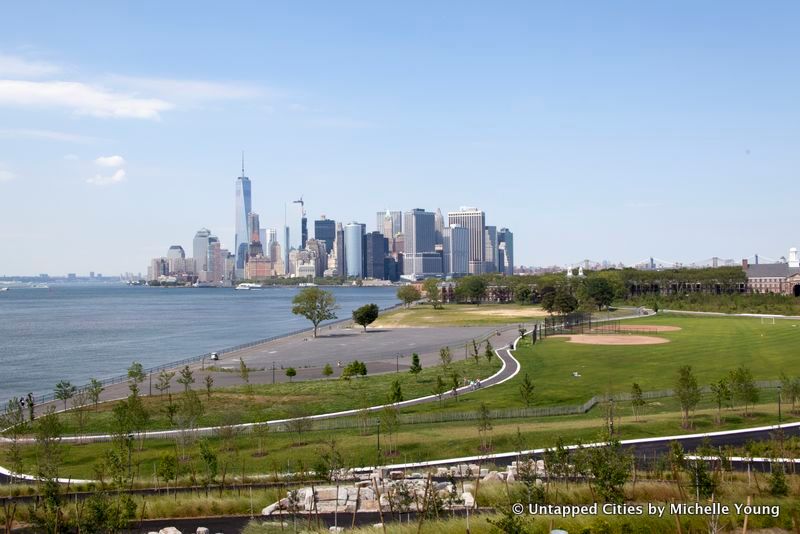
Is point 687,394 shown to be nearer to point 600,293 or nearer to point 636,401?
point 636,401

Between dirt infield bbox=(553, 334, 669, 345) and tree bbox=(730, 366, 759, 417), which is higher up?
tree bbox=(730, 366, 759, 417)

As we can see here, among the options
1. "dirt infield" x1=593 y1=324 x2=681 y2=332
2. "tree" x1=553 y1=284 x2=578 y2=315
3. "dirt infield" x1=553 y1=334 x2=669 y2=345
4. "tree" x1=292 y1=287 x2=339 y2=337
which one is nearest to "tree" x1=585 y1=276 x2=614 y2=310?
"tree" x1=553 y1=284 x2=578 y2=315

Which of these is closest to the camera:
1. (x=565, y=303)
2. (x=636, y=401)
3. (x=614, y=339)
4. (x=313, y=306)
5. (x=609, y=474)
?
(x=609, y=474)

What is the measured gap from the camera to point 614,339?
92.5m

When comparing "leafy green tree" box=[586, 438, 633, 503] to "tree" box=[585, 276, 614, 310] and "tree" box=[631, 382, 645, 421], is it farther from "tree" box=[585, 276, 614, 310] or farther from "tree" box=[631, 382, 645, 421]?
"tree" box=[585, 276, 614, 310]

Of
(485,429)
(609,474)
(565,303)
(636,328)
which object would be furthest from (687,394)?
(565,303)

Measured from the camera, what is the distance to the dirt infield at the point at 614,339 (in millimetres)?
87312

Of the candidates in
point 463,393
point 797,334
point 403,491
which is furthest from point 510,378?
point 797,334

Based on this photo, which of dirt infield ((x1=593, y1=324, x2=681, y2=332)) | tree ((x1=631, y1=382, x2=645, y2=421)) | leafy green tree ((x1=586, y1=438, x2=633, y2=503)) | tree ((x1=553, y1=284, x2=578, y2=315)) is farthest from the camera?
tree ((x1=553, y1=284, x2=578, y2=315))

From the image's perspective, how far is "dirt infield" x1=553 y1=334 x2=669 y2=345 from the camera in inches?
3438

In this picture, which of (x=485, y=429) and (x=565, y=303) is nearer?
(x=485, y=429)

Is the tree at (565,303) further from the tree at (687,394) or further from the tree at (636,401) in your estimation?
the tree at (687,394)

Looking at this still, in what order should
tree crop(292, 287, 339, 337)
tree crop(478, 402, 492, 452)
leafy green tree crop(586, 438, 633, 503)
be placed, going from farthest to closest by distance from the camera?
1. tree crop(292, 287, 339, 337)
2. tree crop(478, 402, 492, 452)
3. leafy green tree crop(586, 438, 633, 503)

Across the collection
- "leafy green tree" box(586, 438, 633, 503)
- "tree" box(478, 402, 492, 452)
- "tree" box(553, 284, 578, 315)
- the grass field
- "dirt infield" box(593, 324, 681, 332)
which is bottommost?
the grass field
